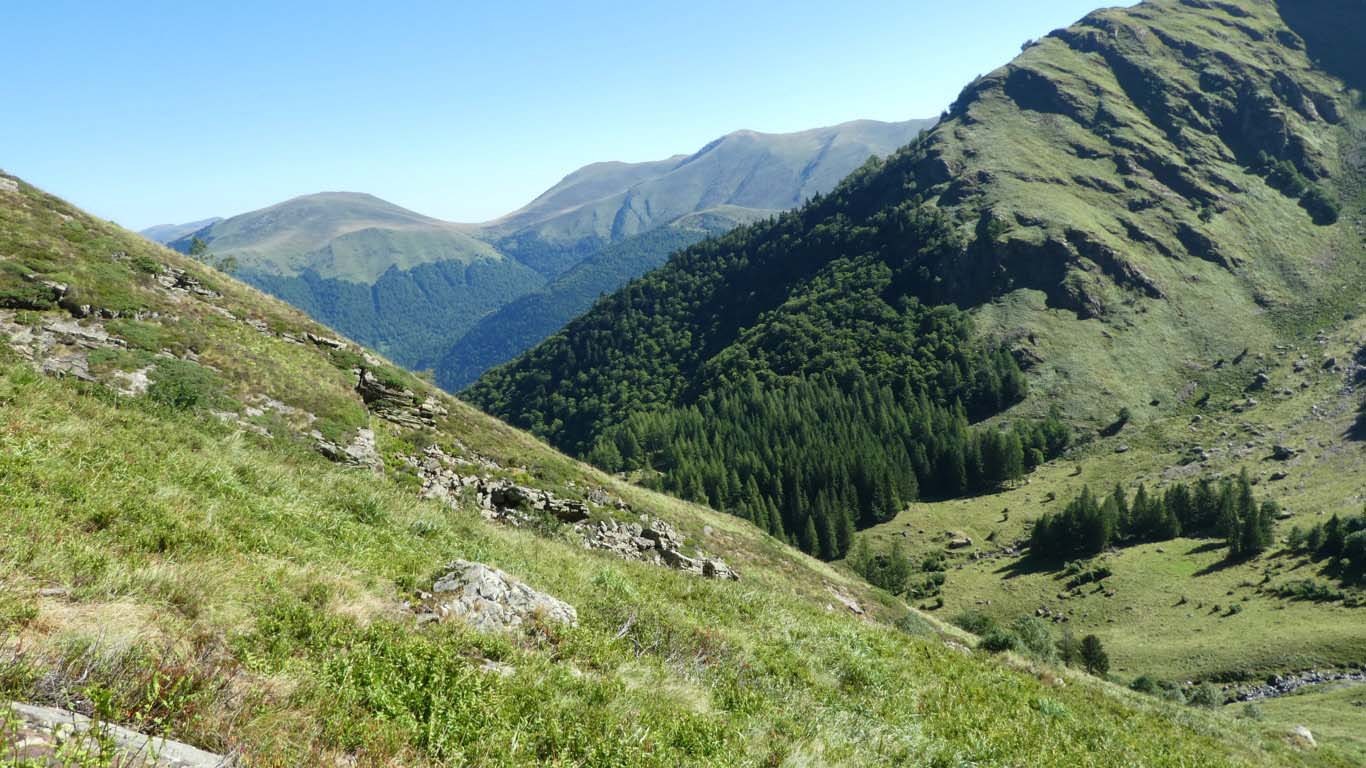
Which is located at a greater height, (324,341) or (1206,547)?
(324,341)

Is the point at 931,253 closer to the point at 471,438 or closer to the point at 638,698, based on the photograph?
the point at 471,438

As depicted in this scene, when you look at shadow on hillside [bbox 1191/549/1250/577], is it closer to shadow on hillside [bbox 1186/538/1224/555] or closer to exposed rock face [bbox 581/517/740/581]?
shadow on hillside [bbox 1186/538/1224/555]

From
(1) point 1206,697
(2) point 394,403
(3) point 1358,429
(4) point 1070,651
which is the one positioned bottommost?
(4) point 1070,651

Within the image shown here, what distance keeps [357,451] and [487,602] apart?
16.6 m

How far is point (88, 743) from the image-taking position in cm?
396

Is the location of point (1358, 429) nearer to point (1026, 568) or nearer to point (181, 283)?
point (1026, 568)

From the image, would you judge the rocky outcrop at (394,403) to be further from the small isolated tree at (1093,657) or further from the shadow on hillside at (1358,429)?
the shadow on hillside at (1358,429)

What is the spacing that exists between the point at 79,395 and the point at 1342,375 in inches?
7300

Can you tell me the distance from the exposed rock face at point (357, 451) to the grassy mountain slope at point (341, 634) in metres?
0.61

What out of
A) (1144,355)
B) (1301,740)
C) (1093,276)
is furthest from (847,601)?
(1093,276)

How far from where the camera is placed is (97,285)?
24.2m

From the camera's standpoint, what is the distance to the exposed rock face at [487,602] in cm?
913

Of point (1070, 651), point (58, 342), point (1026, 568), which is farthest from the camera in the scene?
point (1026, 568)

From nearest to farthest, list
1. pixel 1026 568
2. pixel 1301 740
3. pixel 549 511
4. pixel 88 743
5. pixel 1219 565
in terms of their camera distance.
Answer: pixel 88 743, pixel 1301 740, pixel 549 511, pixel 1219 565, pixel 1026 568
